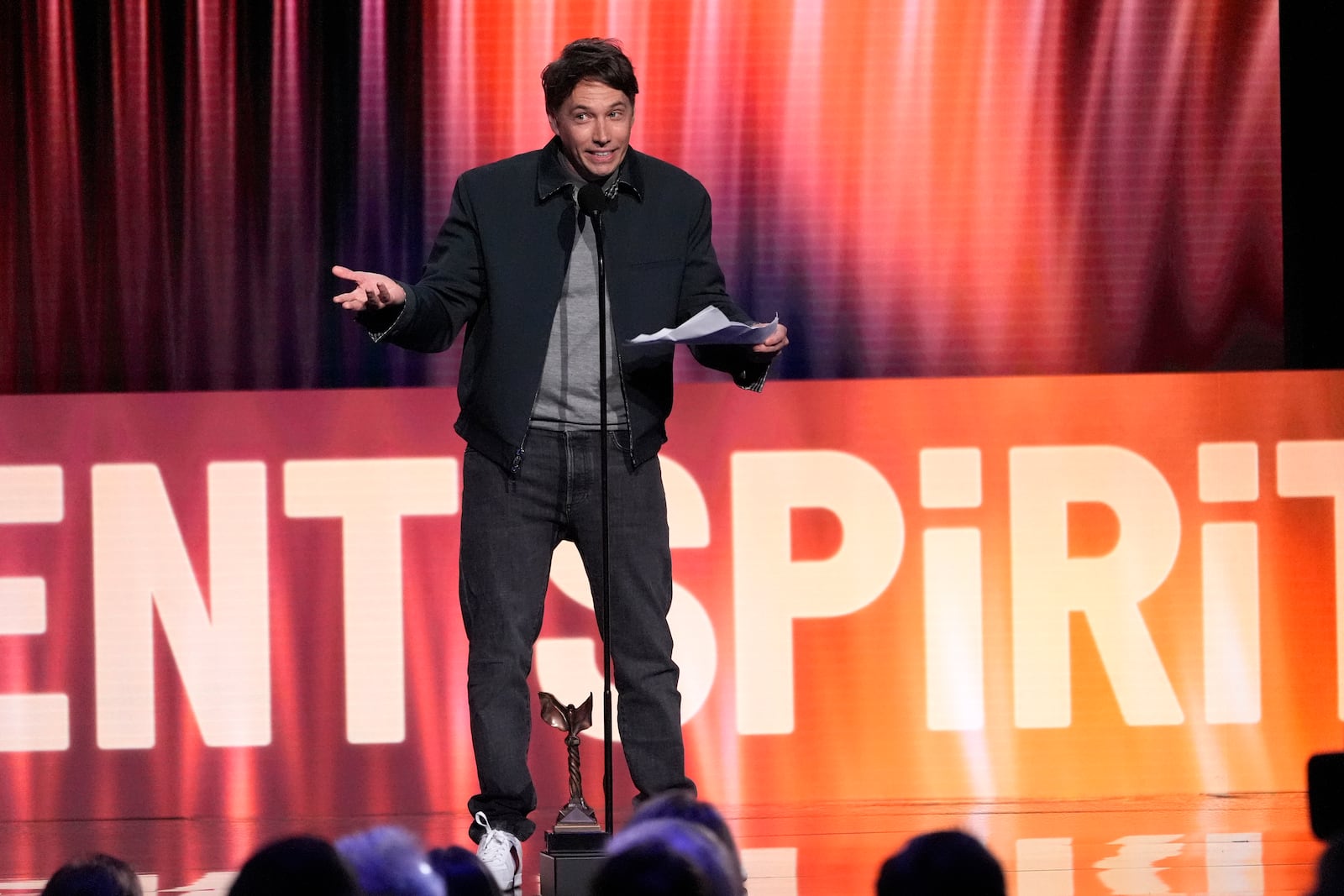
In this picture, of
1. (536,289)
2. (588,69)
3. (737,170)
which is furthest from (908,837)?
(737,170)

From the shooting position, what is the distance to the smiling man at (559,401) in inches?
98.4

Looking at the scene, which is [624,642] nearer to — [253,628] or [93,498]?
[253,628]

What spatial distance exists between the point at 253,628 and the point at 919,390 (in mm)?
1681

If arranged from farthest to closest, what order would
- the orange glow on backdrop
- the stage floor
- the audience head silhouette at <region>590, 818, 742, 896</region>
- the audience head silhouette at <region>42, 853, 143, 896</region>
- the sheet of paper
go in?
the orange glow on backdrop → the stage floor → the sheet of paper → the audience head silhouette at <region>42, 853, 143, 896</region> → the audience head silhouette at <region>590, 818, 742, 896</region>

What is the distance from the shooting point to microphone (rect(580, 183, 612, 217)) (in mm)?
2373

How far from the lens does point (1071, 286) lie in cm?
391

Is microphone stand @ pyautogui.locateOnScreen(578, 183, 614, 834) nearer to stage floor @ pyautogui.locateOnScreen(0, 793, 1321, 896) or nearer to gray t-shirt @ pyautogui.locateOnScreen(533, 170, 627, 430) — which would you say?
gray t-shirt @ pyautogui.locateOnScreen(533, 170, 627, 430)

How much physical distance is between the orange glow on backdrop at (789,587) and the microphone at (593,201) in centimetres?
133

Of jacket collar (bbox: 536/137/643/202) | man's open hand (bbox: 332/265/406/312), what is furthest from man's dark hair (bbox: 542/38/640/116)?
man's open hand (bbox: 332/265/406/312)

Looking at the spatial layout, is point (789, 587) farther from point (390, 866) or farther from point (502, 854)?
point (390, 866)

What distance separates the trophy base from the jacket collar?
3.39 ft

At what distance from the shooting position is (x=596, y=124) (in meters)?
2.48

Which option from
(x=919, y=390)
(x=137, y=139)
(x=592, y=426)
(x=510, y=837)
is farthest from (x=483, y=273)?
(x=137, y=139)

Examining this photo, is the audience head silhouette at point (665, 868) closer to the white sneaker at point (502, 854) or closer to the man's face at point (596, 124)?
the white sneaker at point (502, 854)
